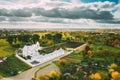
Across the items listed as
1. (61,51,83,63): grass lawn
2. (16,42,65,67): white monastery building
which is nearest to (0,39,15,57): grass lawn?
(16,42,65,67): white monastery building

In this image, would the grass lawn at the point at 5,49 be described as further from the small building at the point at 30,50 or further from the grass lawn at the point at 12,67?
the small building at the point at 30,50

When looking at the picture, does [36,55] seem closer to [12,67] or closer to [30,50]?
[30,50]

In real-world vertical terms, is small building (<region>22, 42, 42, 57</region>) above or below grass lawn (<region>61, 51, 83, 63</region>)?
above

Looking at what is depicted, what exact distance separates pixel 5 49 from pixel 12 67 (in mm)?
1281

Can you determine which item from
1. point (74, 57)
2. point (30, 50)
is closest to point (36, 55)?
point (30, 50)

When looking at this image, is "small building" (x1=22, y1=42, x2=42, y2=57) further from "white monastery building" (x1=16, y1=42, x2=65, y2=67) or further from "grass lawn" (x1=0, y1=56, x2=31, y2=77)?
"grass lawn" (x1=0, y1=56, x2=31, y2=77)

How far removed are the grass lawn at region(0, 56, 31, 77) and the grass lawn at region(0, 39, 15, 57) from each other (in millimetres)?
266

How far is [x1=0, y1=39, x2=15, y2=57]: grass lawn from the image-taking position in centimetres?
984

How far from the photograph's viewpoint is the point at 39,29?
10633mm

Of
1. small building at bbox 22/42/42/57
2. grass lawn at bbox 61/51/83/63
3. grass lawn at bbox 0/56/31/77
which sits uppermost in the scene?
small building at bbox 22/42/42/57

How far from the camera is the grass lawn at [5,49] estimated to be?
9841mm

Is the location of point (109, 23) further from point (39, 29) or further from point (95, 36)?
point (39, 29)

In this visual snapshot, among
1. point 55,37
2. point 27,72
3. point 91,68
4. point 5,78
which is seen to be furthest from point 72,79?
point 55,37

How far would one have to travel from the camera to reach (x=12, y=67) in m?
9.09
